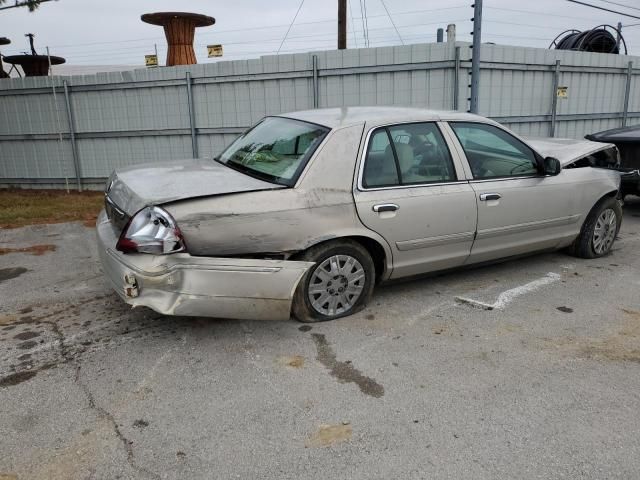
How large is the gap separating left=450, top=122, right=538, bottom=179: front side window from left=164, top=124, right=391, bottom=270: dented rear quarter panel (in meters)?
1.03

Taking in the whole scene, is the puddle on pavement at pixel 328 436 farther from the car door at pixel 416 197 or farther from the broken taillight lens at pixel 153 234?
the car door at pixel 416 197

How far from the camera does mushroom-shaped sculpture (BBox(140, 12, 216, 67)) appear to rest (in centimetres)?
1158

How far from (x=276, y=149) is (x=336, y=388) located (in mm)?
1962

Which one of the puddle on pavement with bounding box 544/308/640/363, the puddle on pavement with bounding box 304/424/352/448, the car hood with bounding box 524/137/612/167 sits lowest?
the puddle on pavement with bounding box 544/308/640/363

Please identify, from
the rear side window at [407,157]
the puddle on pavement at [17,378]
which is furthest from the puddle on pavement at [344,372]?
the puddle on pavement at [17,378]

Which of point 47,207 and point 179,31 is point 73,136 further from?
point 179,31

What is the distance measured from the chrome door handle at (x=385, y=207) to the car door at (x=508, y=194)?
0.80 m

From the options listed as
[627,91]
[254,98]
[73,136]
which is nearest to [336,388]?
[254,98]

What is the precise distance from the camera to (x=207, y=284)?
340cm

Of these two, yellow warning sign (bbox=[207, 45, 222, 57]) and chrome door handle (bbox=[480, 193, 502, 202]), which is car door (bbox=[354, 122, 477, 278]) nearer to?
chrome door handle (bbox=[480, 193, 502, 202])

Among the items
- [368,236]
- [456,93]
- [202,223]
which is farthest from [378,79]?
[202,223]

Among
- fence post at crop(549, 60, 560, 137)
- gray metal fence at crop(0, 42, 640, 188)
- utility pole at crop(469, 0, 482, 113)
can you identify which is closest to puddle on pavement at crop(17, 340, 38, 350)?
gray metal fence at crop(0, 42, 640, 188)

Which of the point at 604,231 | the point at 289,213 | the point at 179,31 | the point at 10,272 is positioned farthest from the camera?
the point at 179,31

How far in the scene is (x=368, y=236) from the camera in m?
3.96
